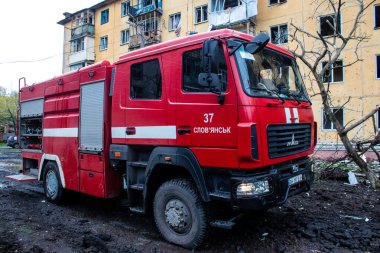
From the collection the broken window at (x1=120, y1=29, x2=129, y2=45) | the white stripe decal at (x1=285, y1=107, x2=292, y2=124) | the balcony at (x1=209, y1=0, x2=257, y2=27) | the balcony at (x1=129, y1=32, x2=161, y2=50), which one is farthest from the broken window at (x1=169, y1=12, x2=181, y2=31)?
the white stripe decal at (x1=285, y1=107, x2=292, y2=124)

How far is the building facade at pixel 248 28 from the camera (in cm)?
1761

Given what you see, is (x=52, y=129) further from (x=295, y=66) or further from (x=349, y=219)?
(x=349, y=219)

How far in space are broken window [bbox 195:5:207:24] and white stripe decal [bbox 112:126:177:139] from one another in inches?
814

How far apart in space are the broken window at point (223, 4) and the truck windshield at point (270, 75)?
17.7 m

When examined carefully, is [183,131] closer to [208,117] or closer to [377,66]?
[208,117]

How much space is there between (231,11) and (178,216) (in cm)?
1952

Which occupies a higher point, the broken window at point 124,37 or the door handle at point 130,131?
the broken window at point 124,37

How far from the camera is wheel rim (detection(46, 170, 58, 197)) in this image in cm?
700

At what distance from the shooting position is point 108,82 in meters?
5.66

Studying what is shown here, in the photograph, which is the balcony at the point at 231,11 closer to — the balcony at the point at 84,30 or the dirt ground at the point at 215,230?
the balcony at the point at 84,30

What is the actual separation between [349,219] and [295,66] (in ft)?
9.05

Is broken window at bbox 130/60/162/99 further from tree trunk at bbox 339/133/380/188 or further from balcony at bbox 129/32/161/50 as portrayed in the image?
balcony at bbox 129/32/161/50

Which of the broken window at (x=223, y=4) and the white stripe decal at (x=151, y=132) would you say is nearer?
the white stripe decal at (x=151, y=132)

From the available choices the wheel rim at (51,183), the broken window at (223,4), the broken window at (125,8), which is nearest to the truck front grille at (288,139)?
the wheel rim at (51,183)
